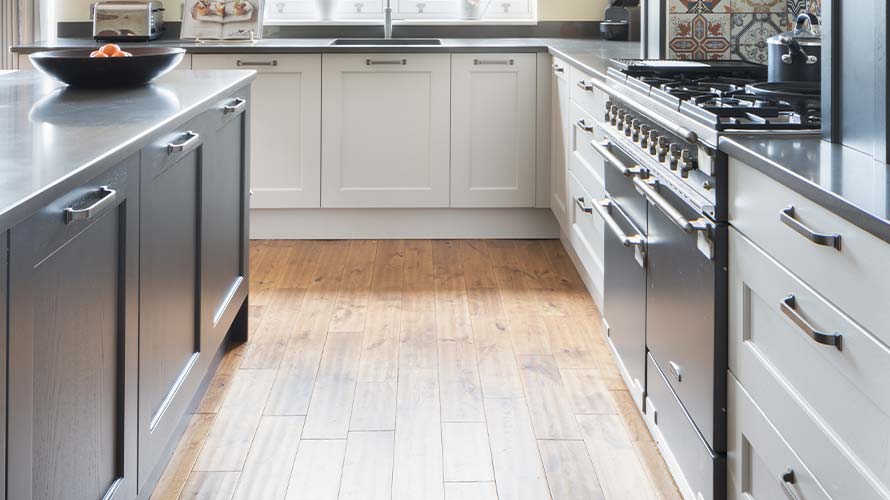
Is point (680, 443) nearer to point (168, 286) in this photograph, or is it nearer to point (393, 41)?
point (168, 286)

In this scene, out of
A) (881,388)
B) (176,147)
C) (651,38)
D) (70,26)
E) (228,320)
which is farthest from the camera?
(70,26)

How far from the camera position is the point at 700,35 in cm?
349

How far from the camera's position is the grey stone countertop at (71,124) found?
1335mm

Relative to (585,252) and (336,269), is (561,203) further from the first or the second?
(336,269)

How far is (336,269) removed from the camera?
4.28m

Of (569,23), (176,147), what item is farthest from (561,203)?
(176,147)

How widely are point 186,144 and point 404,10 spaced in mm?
3331

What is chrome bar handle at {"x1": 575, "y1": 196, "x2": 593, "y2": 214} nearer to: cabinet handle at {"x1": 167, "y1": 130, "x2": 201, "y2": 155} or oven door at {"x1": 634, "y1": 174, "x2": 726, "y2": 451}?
oven door at {"x1": 634, "y1": 174, "x2": 726, "y2": 451}

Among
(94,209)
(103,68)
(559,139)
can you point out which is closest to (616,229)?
(103,68)

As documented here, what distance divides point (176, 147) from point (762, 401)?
49.5 inches

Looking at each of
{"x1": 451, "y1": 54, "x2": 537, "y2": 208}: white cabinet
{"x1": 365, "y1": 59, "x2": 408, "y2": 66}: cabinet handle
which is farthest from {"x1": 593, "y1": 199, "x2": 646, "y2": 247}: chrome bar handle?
{"x1": 365, "y1": 59, "x2": 408, "y2": 66}: cabinet handle

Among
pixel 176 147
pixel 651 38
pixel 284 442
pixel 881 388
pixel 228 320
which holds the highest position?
pixel 651 38

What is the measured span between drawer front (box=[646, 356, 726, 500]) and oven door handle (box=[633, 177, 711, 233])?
0.39 m

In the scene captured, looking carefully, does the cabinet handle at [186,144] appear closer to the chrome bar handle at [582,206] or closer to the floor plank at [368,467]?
the floor plank at [368,467]
